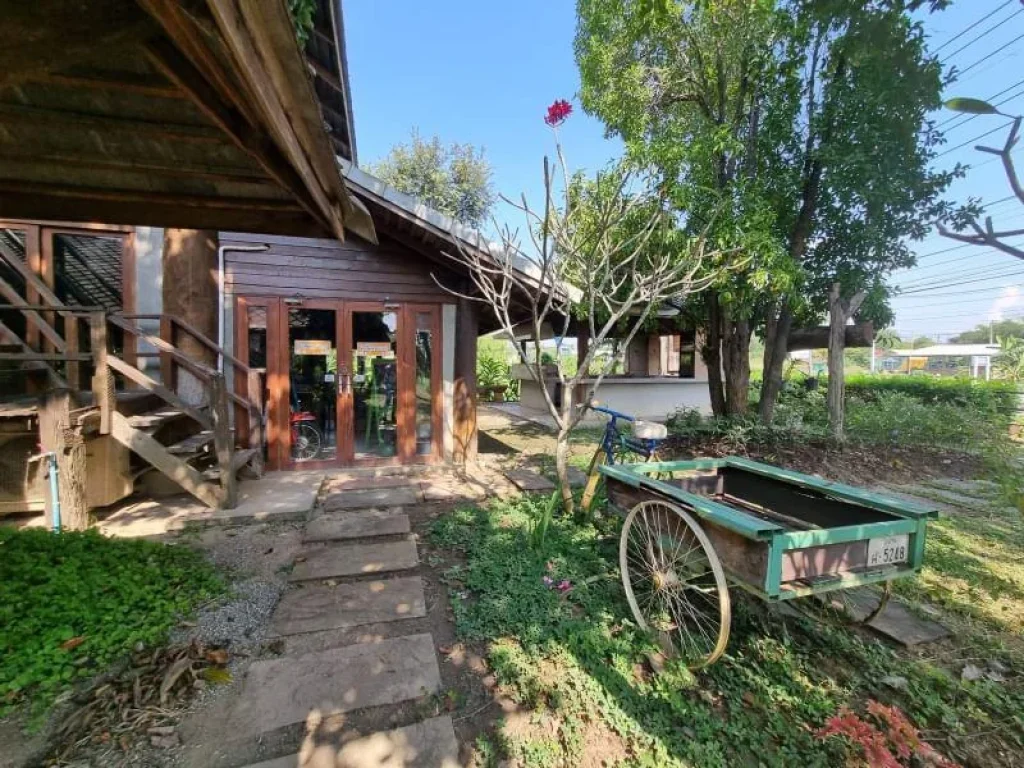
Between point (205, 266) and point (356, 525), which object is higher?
point (205, 266)

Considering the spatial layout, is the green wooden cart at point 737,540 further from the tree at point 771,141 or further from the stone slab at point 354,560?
the tree at point 771,141

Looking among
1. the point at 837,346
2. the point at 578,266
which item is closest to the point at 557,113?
the point at 578,266

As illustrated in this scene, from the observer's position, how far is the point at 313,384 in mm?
5582

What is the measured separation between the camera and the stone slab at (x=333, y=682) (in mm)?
1870

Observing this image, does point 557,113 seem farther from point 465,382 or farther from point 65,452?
point 65,452

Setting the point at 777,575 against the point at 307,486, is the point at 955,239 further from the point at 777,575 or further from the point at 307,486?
the point at 307,486

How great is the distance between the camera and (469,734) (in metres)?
1.81

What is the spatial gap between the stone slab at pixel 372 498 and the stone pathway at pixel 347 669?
1.86 feet

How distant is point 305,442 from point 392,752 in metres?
4.47

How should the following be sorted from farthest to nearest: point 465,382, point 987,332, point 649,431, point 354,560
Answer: point 987,332, point 465,382, point 649,431, point 354,560

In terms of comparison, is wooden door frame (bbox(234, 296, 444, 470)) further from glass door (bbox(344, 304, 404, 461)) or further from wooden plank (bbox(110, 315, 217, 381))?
wooden plank (bbox(110, 315, 217, 381))

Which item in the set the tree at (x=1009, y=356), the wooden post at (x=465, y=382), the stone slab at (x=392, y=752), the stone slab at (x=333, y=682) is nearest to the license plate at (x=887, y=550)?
the stone slab at (x=392, y=752)

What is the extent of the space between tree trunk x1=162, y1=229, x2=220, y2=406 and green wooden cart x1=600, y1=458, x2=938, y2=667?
14.9 feet

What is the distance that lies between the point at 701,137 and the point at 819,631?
19.1 ft
